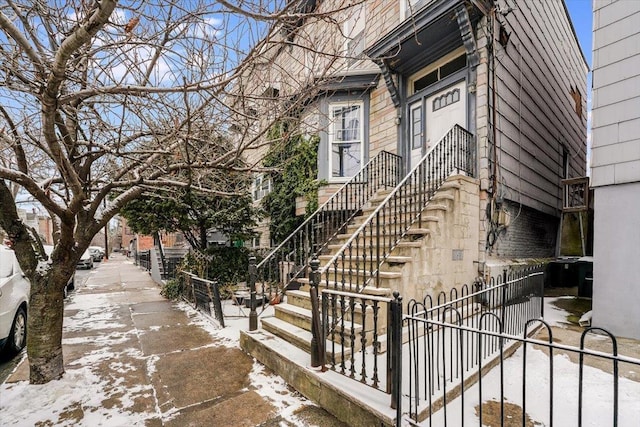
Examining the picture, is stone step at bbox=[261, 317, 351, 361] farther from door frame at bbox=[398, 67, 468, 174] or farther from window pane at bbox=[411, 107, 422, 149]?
window pane at bbox=[411, 107, 422, 149]

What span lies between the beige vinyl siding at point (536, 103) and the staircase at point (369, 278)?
1.40 m

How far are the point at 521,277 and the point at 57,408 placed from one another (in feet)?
19.5

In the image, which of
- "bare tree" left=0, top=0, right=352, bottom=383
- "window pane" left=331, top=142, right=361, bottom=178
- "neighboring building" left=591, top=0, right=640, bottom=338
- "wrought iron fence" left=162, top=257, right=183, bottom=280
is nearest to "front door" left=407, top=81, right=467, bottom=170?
"window pane" left=331, top=142, right=361, bottom=178

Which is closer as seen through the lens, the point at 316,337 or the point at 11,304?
the point at 316,337

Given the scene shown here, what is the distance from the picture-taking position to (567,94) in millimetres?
11406

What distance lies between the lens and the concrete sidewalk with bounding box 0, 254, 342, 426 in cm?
328

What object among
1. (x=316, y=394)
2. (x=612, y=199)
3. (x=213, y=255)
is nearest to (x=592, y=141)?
(x=612, y=199)

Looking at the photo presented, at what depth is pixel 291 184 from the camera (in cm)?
1003

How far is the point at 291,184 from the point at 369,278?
232 inches

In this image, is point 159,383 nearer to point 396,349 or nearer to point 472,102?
point 396,349

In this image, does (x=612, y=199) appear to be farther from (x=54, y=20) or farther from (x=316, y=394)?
(x=54, y=20)

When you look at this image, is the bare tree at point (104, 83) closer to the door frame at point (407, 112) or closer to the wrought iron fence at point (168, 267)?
the door frame at point (407, 112)

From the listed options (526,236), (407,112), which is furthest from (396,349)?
(526,236)

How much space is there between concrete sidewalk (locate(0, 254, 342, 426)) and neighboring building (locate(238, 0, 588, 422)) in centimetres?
72
